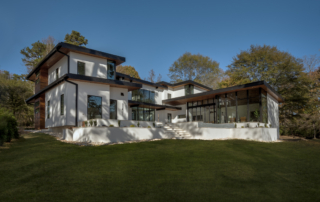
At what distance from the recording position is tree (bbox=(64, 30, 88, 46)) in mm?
36906

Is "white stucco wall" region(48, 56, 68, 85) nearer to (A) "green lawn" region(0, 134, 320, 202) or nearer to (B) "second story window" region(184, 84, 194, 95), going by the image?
(A) "green lawn" region(0, 134, 320, 202)

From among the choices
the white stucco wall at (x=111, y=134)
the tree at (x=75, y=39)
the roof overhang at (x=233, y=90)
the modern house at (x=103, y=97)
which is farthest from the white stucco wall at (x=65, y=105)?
the tree at (x=75, y=39)

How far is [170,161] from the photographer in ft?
23.2

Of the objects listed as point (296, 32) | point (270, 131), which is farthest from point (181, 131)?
point (296, 32)

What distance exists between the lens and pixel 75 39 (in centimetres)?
3778

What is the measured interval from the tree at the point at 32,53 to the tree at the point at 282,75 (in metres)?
31.2

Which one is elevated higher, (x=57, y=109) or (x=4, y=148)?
(x=57, y=109)

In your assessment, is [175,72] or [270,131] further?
[175,72]

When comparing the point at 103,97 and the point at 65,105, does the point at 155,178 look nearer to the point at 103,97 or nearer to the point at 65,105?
the point at 65,105

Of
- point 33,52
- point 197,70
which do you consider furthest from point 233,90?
point 33,52

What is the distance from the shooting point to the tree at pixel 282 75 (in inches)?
1085

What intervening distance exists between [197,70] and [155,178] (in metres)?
41.7

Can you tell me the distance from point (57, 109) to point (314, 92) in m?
32.9

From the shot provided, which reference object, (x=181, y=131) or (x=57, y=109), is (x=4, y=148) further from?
(x=181, y=131)
